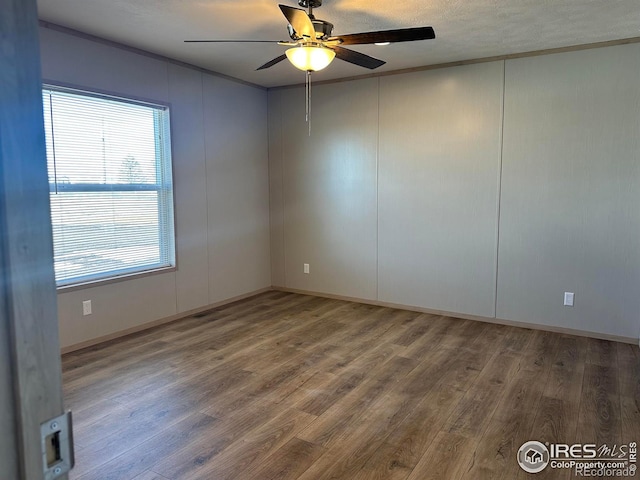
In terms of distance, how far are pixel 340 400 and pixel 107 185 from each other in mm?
2750

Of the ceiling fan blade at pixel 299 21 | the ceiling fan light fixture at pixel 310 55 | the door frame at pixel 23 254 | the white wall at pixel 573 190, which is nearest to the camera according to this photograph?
the door frame at pixel 23 254

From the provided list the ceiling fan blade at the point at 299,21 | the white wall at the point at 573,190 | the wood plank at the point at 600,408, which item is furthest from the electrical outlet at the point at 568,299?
the ceiling fan blade at the point at 299,21

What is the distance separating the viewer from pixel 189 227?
15.4 ft

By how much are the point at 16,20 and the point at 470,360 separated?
3.63 meters

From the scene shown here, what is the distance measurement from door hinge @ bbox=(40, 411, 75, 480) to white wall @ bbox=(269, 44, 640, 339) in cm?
439

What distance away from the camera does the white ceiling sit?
3064mm

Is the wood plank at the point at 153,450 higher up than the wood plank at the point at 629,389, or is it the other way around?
the wood plank at the point at 629,389

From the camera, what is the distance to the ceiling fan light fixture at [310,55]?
2.79 m

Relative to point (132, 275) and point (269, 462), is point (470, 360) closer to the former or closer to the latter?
point (269, 462)

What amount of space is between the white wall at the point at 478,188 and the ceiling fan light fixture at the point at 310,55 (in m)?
2.16

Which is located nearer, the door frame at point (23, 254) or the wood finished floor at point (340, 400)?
the door frame at point (23, 254)

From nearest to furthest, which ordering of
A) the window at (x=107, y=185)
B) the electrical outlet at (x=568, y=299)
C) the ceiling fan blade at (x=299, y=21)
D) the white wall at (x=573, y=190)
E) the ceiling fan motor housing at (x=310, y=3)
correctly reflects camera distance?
the ceiling fan blade at (x=299, y=21) < the ceiling fan motor housing at (x=310, y=3) < the window at (x=107, y=185) < the white wall at (x=573, y=190) < the electrical outlet at (x=568, y=299)

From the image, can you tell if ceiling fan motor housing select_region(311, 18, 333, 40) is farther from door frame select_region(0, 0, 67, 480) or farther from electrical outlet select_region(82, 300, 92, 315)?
electrical outlet select_region(82, 300, 92, 315)

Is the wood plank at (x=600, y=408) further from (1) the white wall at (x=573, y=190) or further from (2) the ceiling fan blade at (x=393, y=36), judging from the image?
(2) the ceiling fan blade at (x=393, y=36)
